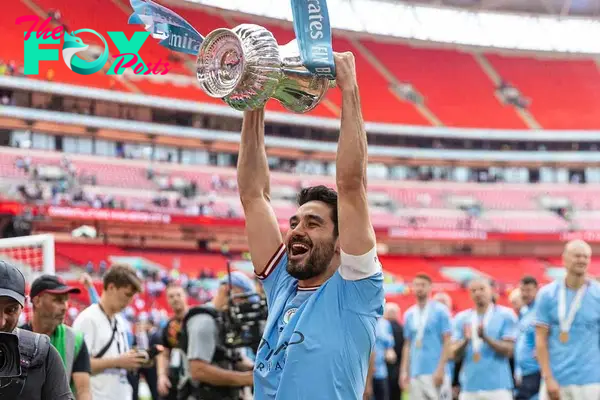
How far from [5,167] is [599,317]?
25.3m

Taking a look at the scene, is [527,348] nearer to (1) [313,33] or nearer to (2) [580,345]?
(2) [580,345]

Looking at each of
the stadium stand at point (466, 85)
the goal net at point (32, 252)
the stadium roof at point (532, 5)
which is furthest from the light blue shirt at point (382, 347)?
the stadium roof at point (532, 5)

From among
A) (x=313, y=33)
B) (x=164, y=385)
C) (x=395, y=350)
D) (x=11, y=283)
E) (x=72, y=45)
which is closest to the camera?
(x=11, y=283)

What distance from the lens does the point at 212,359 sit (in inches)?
259

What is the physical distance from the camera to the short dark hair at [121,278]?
6488 millimetres

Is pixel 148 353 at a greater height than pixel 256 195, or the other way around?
pixel 256 195

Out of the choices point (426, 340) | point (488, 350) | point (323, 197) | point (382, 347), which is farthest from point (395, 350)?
point (323, 197)

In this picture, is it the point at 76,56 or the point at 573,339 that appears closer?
the point at 76,56

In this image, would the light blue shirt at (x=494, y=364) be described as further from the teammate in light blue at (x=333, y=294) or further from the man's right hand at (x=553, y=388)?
the teammate in light blue at (x=333, y=294)

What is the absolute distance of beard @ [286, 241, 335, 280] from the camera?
3.61m

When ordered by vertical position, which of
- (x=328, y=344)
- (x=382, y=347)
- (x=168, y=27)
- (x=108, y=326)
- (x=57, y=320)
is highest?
(x=168, y=27)

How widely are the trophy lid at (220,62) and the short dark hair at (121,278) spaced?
9.91 ft

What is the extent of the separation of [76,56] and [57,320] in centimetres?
301

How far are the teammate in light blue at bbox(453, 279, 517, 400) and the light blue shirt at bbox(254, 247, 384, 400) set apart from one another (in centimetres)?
690
